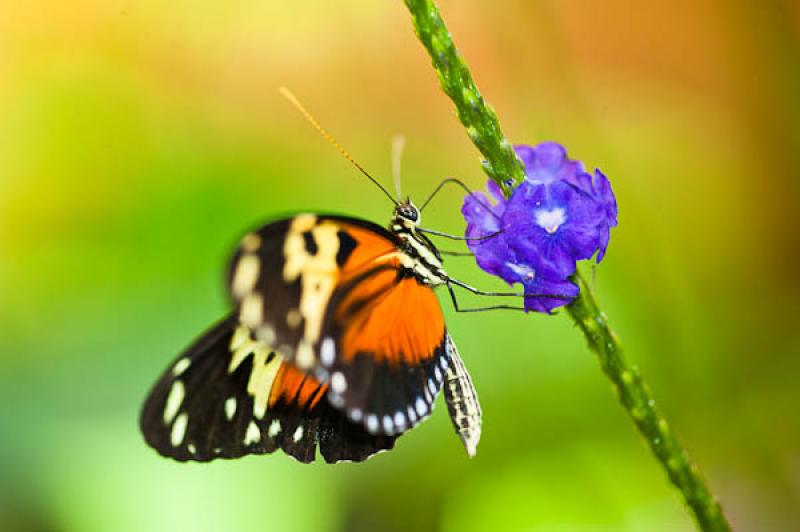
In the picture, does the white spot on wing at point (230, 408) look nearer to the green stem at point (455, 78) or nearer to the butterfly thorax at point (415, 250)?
the butterfly thorax at point (415, 250)

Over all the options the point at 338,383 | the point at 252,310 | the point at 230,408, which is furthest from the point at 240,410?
the point at 252,310

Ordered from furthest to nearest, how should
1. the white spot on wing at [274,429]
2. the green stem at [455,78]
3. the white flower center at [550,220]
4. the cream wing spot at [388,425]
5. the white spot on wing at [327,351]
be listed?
the white spot on wing at [274,429] < the cream wing spot at [388,425] < the white spot on wing at [327,351] < the white flower center at [550,220] < the green stem at [455,78]

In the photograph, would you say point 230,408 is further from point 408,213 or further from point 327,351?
point 408,213

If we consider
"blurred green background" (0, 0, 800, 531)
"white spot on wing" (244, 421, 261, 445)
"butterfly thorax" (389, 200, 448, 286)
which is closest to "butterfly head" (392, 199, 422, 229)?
"butterfly thorax" (389, 200, 448, 286)

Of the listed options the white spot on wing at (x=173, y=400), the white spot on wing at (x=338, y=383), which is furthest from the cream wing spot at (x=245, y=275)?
the white spot on wing at (x=173, y=400)

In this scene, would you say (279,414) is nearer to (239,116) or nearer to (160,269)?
(160,269)

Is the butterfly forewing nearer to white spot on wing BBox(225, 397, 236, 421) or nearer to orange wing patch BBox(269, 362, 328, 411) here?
orange wing patch BBox(269, 362, 328, 411)
